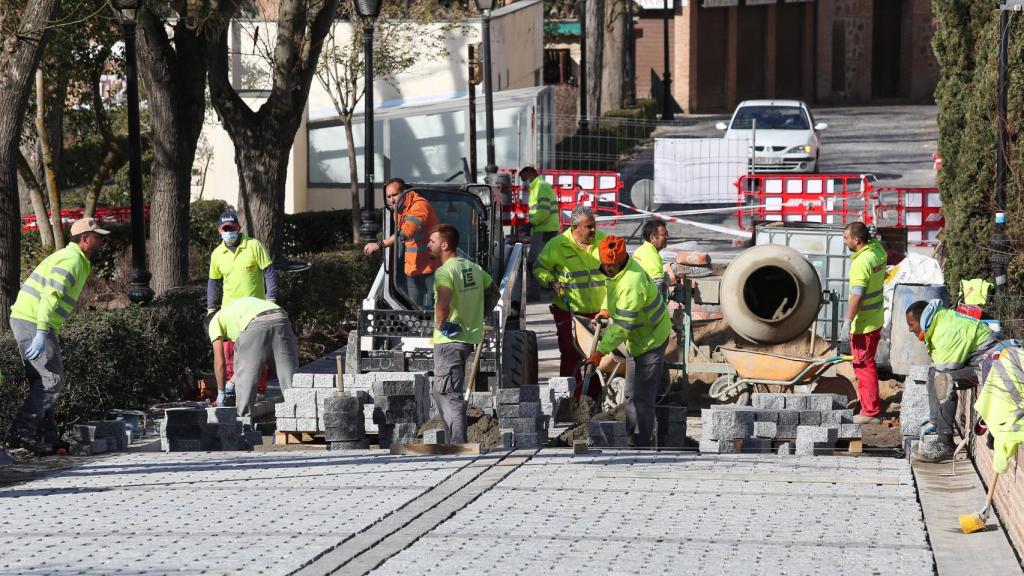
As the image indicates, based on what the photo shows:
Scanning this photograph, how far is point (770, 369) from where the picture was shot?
39.4 feet

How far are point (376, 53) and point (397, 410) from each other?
1613 cm

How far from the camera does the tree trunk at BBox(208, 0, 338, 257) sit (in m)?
17.0

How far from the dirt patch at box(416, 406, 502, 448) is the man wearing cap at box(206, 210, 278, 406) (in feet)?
6.79

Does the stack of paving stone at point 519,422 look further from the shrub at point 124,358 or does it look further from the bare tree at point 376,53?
the bare tree at point 376,53

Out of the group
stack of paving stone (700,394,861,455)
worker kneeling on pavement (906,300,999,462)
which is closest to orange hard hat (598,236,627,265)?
stack of paving stone (700,394,861,455)

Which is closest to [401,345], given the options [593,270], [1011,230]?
[593,270]

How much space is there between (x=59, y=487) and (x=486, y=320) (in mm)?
4530

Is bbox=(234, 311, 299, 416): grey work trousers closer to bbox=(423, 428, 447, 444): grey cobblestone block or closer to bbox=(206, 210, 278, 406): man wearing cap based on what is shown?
bbox=(206, 210, 278, 406): man wearing cap

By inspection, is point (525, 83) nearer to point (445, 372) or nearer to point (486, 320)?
point (486, 320)

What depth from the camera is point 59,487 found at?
8945mm

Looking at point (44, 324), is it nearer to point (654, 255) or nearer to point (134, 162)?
point (134, 162)

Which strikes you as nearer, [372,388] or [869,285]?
[372,388]

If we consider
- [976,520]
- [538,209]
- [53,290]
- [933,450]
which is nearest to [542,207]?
[538,209]

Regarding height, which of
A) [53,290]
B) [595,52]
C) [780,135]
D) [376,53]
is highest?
[595,52]
